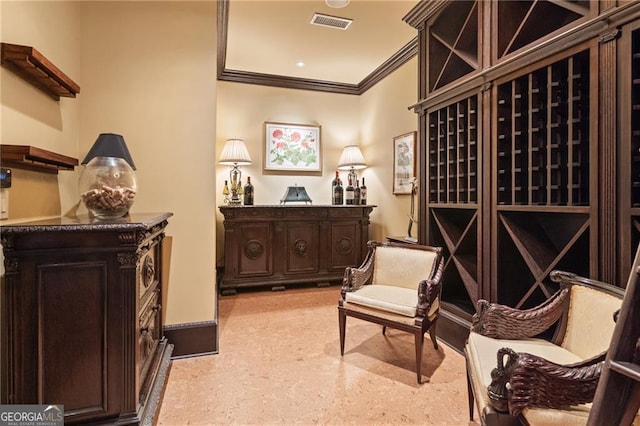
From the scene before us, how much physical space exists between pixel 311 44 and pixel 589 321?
357 centimetres

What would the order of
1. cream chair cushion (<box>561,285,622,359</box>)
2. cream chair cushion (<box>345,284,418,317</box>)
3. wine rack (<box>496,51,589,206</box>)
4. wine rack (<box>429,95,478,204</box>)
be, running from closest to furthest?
1. cream chair cushion (<box>561,285,622,359</box>)
2. wine rack (<box>496,51,589,206</box>)
3. cream chair cushion (<box>345,284,418,317</box>)
4. wine rack (<box>429,95,478,204</box>)

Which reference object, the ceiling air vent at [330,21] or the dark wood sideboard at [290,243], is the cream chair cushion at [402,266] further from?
the ceiling air vent at [330,21]

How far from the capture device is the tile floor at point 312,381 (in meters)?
1.74

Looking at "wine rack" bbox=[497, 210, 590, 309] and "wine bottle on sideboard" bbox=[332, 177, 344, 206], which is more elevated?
"wine bottle on sideboard" bbox=[332, 177, 344, 206]

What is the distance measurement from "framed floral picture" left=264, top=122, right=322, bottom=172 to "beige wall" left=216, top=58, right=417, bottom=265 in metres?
0.09

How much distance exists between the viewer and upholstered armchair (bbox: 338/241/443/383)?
213 cm

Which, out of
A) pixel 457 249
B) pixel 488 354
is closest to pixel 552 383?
pixel 488 354

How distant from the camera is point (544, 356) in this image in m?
1.45

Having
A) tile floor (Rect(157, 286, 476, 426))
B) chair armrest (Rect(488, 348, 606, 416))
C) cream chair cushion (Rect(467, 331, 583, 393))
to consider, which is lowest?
tile floor (Rect(157, 286, 476, 426))

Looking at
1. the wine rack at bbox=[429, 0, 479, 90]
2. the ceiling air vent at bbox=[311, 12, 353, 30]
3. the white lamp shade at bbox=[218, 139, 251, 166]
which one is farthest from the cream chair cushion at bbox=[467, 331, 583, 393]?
the white lamp shade at bbox=[218, 139, 251, 166]

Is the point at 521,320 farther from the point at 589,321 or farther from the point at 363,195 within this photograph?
the point at 363,195

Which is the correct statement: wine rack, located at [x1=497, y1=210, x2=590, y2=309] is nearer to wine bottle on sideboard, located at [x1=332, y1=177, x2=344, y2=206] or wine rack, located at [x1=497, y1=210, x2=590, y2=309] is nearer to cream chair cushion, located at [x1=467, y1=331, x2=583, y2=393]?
cream chair cushion, located at [x1=467, y1=331, x2=583, y2=393]

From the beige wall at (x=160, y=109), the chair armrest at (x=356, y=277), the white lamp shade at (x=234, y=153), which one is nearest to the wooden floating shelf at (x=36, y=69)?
the beige wall at (x=160, y=109)

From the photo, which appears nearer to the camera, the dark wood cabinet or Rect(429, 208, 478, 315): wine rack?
the dark wood cabinet
